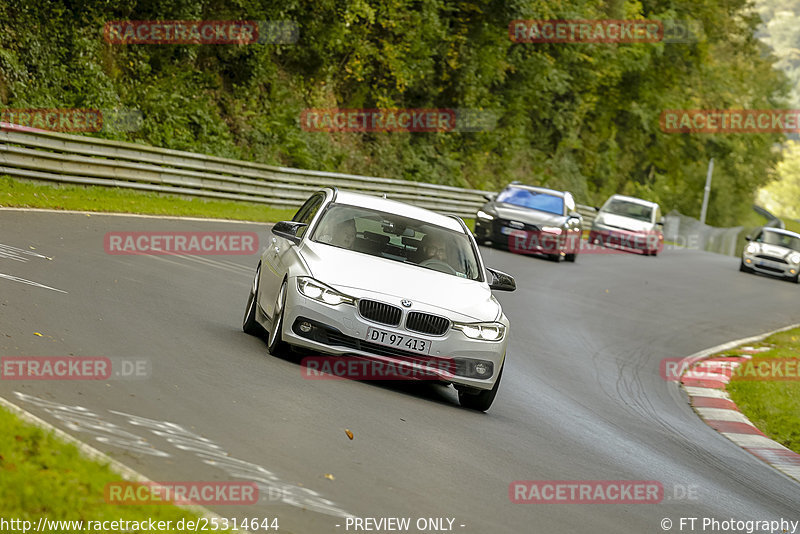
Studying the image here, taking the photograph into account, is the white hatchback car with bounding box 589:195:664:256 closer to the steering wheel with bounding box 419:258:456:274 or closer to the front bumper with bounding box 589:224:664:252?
the front bumper with bounding box 589:224:664:252

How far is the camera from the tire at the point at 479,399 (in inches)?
382

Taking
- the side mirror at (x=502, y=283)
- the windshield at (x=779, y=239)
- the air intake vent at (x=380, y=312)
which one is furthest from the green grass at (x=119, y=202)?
the windshield at (x=779, y=239)

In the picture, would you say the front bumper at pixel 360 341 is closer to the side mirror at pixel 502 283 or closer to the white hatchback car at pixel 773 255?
the side mirror at pixel 502 283

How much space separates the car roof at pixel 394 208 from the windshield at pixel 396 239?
87 millimetres

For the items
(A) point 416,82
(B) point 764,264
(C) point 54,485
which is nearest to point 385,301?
(C) point 54,485

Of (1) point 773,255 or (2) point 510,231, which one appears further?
(1) point 773,255

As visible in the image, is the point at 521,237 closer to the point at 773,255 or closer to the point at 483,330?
the point at 773,255

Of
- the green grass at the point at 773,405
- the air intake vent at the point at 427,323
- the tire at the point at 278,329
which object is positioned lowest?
the green grass at the point at 773,405

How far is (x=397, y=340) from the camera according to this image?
925 cm

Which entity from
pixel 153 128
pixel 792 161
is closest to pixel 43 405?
pixel 153 128

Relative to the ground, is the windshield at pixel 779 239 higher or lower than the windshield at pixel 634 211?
lower

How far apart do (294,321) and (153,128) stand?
2066 centimetres

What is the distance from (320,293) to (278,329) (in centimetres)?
54

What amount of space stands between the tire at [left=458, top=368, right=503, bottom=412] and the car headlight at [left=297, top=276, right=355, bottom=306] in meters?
1.38
